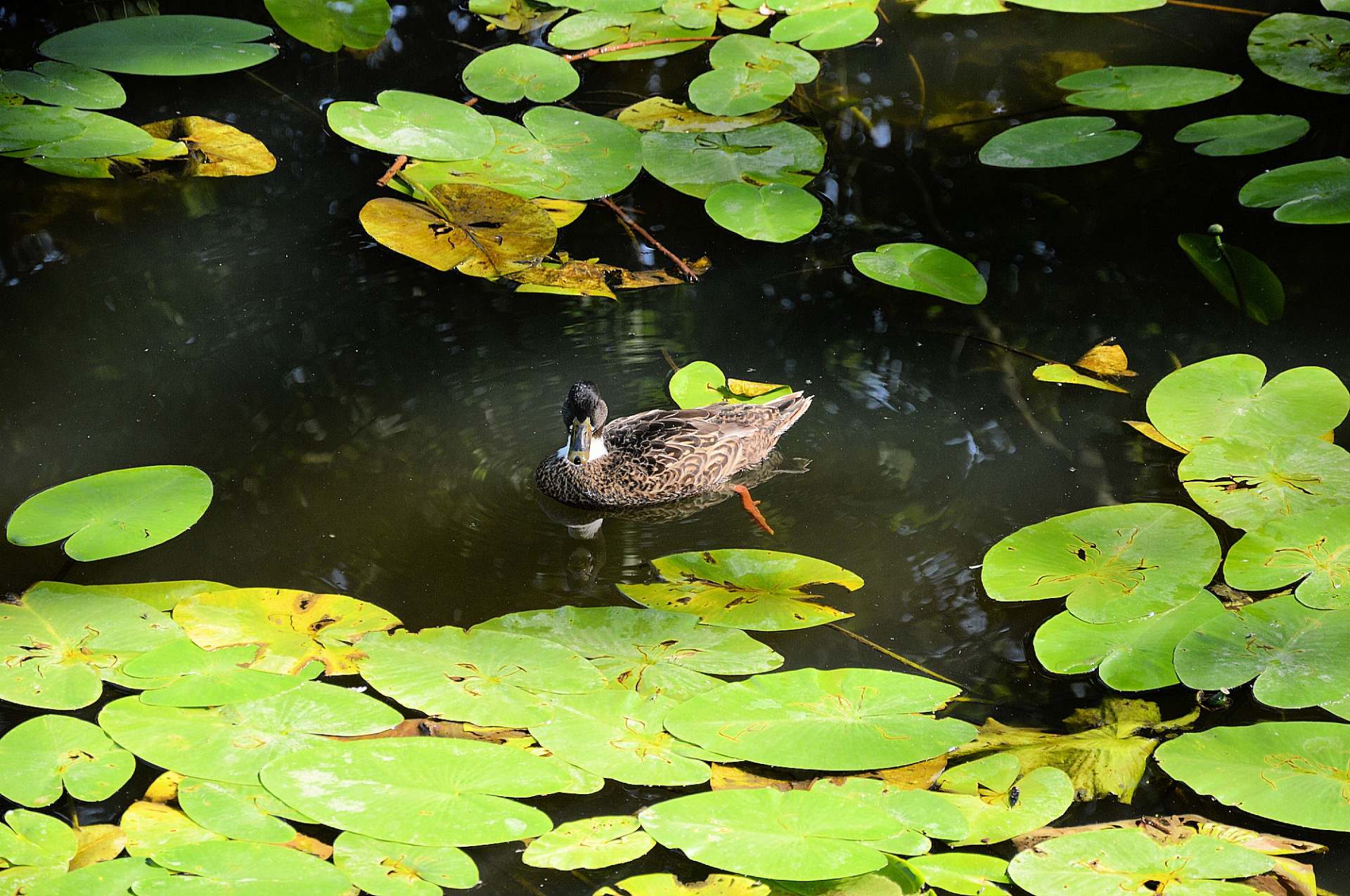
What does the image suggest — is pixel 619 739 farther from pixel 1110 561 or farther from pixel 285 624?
pixel 1110 561

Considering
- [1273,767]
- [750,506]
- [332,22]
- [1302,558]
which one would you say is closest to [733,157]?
[750,506]

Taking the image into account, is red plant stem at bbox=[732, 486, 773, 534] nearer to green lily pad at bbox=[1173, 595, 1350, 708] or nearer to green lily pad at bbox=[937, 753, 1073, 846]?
green lily pad at bbox=[937, 753, 1073, 846]

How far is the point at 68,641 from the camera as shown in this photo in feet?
9.25

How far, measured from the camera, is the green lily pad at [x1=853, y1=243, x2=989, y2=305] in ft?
14.1

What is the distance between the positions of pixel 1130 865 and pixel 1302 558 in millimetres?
1220

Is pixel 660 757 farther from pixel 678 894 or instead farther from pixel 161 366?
pixel 161 366

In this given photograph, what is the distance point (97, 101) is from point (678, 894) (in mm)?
4614

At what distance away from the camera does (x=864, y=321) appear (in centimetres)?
429

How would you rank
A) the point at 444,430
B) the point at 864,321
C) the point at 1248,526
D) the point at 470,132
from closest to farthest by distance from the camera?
1. the point at 1248,526
2. the point at 444,430
3. the point at 864,321
4. the point at 470,132

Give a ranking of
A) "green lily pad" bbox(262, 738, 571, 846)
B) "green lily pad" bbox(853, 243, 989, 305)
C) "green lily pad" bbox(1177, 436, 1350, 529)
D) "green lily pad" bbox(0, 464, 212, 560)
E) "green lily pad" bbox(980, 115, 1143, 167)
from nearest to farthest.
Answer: "green lily pad" bbox(262, 738, 571, 846)
"green lily pad" bbox(0, 464, 212, 560)
"green lily pad" bbox(1177, 436, 1350, 529)
"green lily pad" bbox(853, 243, 989, 305)
"green lily pad" bbox(980, 115, 1143, 167)

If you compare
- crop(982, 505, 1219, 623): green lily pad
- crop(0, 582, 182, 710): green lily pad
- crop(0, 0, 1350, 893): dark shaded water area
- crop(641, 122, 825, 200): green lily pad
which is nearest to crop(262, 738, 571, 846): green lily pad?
crop(0, 0, 1350, 893): dark shaded water area

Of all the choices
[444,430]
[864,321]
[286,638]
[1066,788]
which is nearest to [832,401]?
[864,321]

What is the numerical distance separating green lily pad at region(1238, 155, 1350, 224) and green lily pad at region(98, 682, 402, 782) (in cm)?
421

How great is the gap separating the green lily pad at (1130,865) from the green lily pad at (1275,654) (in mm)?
468
